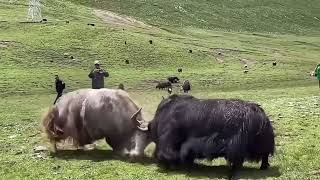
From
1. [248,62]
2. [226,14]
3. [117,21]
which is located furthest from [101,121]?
[226,14]

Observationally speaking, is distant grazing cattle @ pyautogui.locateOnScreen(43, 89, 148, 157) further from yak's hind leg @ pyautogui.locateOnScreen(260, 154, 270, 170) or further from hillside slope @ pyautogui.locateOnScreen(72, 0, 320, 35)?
hillside slope @ pyautogui.locateOnScreen(72, 0, 320, 35)

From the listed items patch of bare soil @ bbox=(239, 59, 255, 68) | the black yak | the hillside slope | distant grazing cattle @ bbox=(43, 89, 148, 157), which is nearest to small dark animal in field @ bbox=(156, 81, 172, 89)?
patch of bare soil @ bbox=(239, 59, 255, 68)

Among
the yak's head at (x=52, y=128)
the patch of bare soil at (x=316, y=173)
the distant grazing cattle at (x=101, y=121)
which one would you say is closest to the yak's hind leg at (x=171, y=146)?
the distant grazing cattle at (x=101, y=121)

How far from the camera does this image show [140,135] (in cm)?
1788

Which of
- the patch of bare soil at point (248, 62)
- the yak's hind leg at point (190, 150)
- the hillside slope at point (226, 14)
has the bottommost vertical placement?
the yak's hind leg at point (190, 150)

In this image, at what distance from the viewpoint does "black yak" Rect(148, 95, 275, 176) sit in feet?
51.5

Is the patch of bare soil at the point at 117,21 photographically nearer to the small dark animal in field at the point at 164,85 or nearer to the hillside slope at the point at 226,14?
the hillside slope at the point at 226,14

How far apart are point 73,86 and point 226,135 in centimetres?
2867

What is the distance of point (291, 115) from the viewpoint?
79.7 feet

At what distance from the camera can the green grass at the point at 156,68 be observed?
57.0 ft

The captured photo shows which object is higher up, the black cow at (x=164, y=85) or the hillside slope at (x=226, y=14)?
the hillside slope at (x=226, y=14)

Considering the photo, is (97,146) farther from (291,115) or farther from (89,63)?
(89,63)

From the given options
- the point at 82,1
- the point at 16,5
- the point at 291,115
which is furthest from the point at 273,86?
the point at 82,1

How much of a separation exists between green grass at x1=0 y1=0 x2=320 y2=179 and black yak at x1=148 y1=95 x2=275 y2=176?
0.54 meters
